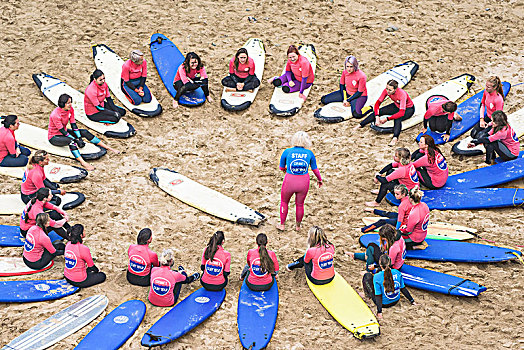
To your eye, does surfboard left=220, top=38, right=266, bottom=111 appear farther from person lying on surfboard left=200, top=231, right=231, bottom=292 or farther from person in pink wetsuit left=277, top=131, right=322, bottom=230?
person lying on surfboard left=200, top=231, right=231, bottom=292

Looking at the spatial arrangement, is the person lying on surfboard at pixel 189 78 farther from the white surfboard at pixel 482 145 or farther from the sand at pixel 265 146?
the white surfboard at pixel 482 145

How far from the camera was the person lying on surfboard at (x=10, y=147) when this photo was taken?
952cm

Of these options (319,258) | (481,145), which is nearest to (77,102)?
(319,258)

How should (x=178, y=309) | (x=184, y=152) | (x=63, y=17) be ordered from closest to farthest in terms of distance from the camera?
(x=178, y=309), (x=184, y=152), (x=63, y=17)

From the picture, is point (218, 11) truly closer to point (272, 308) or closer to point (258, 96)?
point (258, 96)

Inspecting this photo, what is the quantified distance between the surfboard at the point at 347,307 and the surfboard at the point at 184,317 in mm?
1313

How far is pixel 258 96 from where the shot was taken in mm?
11914

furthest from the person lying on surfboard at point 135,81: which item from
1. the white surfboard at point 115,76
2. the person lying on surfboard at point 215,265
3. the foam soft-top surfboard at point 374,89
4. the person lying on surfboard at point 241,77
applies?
the person lying on surfboard at point 215,265

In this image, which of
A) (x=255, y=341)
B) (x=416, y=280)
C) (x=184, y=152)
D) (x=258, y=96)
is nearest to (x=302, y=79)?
(x=258, y=96)

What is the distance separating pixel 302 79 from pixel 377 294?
5583 millimetres

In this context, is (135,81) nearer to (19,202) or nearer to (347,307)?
(19,202)

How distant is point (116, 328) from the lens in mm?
7004

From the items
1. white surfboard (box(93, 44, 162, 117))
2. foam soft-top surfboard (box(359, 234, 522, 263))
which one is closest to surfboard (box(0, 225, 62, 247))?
white surfboard (box(93, 44, 162, 117))

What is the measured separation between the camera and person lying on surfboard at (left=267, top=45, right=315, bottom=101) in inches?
454
